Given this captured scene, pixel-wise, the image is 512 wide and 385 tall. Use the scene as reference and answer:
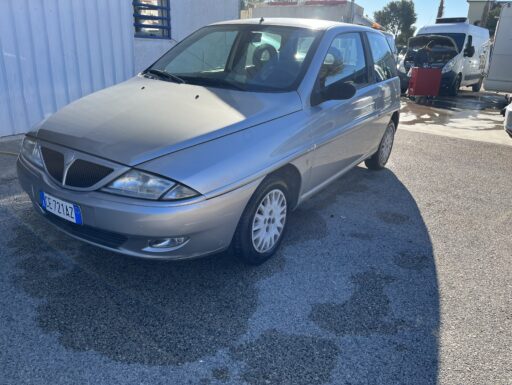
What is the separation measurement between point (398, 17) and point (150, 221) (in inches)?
2060

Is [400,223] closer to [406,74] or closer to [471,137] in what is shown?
[471,137]

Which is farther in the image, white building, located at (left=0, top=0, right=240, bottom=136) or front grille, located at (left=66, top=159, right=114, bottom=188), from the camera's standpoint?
white building, located at (left=0, top=0, right=240, bottom=136)

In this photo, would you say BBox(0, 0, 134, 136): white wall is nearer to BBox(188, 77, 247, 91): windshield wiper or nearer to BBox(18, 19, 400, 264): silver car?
BBox(18, 19, 400, 264): silver car

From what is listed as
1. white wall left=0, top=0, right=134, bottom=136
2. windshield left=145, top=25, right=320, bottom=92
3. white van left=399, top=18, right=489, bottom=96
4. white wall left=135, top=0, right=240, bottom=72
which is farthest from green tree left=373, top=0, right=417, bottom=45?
windshield left=145, top=25, right=320, bottom=92

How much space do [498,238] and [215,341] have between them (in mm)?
2751

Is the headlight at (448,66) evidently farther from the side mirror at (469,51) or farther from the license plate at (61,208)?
the license plate at (61,208)

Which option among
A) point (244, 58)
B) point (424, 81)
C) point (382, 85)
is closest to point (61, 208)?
point (244, 58)

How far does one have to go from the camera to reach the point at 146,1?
23.7 feet

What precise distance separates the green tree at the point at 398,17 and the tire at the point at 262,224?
50.1m

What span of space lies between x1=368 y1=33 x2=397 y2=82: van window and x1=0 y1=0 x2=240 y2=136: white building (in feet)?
13.0

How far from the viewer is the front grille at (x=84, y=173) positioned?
240cm

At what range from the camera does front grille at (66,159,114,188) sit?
2404mm

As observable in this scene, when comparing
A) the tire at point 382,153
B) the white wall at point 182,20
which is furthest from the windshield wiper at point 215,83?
the white wall at point 182,20

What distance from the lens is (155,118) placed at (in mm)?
2754
